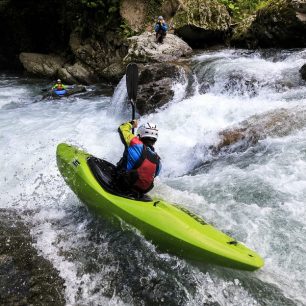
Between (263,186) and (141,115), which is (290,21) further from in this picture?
(263,186)

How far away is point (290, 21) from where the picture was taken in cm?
991

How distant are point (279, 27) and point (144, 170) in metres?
7.99

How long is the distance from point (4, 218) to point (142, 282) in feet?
6.29

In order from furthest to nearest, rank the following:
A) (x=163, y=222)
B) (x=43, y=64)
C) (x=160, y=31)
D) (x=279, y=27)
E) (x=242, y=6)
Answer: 1. (x=43, y=64)
2. (x=242, y=6)
3. (x=160, y=31)
4. (x=279, y=27)
5. (x=163, y=222)

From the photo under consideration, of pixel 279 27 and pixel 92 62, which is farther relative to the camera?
pixel 92 62

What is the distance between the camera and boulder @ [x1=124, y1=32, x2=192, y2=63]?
1088 centimetres

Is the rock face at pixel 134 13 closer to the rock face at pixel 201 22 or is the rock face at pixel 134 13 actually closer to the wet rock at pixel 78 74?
the rock face at pixel 201 22

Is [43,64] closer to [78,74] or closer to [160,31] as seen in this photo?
[78,74]

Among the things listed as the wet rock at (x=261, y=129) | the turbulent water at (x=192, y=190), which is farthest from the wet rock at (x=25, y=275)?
the wet rock at (x=261, y=129)

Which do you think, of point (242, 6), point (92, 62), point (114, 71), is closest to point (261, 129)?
point (114, 71)

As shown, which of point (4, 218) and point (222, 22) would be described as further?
point (222, 22)

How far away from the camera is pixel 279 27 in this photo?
10.3m

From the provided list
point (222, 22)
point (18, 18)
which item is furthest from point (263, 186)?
point (18, 18)

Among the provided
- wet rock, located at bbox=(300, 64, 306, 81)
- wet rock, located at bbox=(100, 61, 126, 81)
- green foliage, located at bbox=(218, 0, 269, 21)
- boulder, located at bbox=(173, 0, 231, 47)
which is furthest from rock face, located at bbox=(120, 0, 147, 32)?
wet rock, located at bbox=(300, 64, 306, 81)
